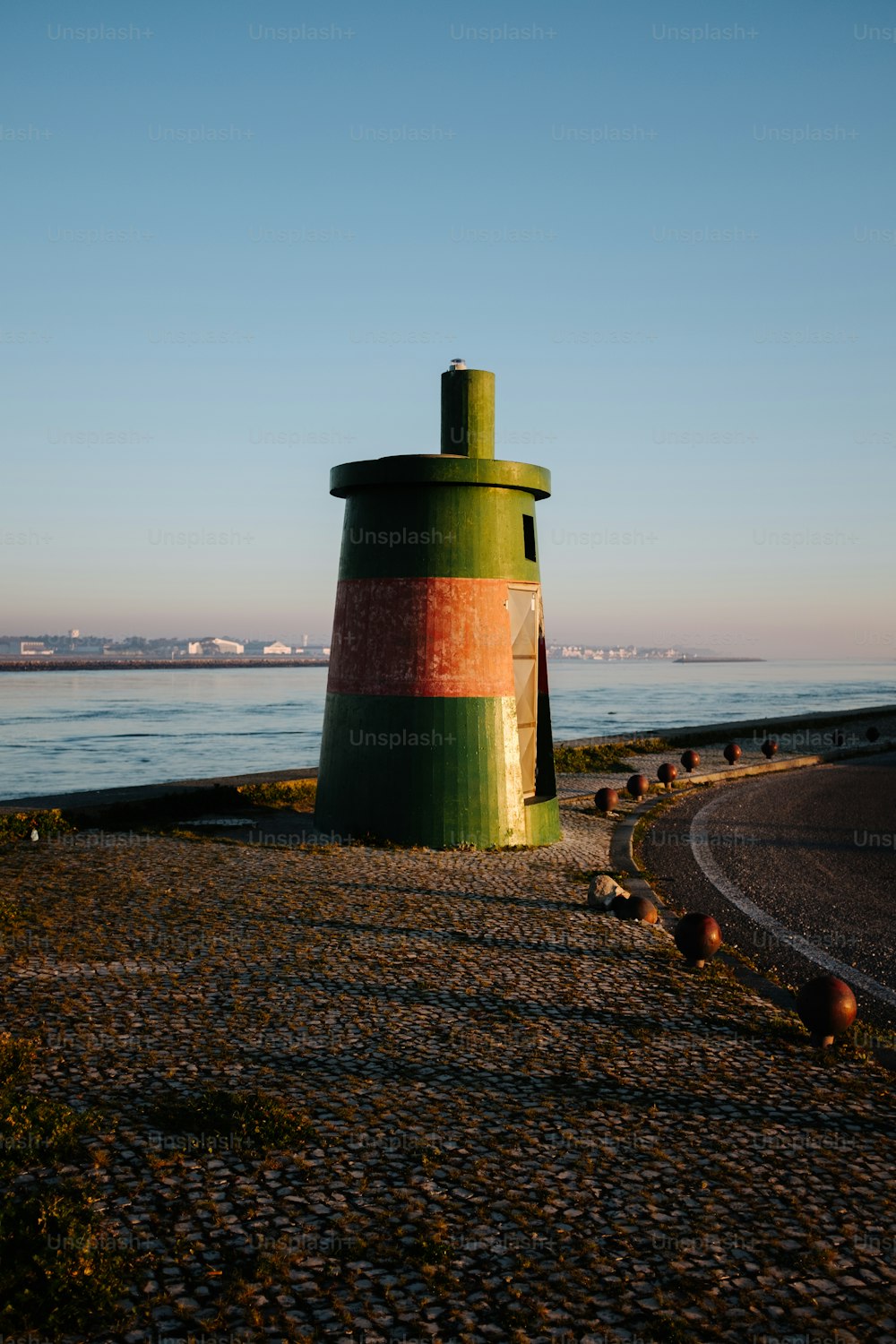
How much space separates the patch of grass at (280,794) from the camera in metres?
18.2

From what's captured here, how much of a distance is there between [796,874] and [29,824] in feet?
34.7

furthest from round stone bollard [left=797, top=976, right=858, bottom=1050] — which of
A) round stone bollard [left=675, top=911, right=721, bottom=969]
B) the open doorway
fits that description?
the open doorway

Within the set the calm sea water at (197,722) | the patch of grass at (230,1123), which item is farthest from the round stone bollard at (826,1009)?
the calm sea water at (197,722)

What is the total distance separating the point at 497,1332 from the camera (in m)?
3.84

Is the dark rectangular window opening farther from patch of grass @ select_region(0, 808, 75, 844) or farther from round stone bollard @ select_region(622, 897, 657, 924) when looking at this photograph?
patch of grass @ select_region(0, 808, 75, 844)

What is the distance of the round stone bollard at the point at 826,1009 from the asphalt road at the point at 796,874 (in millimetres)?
1106

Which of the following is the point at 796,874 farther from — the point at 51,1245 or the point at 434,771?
the point at 51,1245

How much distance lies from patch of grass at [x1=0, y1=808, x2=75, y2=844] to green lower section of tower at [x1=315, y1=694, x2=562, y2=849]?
4254mm

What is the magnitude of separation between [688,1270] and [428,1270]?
3.47 ft

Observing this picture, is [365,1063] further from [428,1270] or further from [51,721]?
[51,721]

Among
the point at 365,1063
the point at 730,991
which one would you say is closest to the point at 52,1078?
the point at 365,1063

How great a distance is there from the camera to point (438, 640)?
1366 cm

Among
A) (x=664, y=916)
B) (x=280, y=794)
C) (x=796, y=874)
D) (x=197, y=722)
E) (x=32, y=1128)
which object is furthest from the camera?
(x=197, y=722)

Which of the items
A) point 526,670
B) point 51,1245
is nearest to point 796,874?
point 526,670
